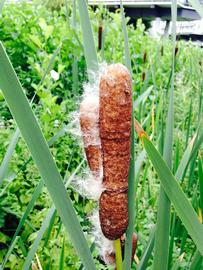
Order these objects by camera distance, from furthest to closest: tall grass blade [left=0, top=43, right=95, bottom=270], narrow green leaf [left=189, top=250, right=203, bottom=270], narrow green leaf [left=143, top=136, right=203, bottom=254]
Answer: narrow green leaf [left=189, top=250, right=203, bottom=270]
narrow green leaf [left=143, top=136, right=203, bottom=254]
tall grass blade [left=0, top=43, right=95, bottom=270]

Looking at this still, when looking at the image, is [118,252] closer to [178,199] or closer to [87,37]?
[178,199]

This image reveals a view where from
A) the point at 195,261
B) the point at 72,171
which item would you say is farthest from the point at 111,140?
the point at 72,171

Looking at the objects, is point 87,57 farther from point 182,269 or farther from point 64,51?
point 64,51

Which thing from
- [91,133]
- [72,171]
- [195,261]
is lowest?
[72,171]

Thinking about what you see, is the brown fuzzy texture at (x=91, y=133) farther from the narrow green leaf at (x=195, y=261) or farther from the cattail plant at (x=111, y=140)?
the narrow green leaf at (x=195, y=261)

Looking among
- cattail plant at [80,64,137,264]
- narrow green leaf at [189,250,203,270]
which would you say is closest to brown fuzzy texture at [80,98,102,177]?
cattail plant at [80,64,137,264]

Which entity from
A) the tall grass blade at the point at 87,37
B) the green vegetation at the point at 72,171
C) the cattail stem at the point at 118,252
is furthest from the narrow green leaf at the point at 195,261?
the tall grass blade at the point at 87,37

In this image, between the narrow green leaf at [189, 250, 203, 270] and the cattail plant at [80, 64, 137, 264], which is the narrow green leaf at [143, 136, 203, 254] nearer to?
the cattail plant at [80, 64, 137, 264]
